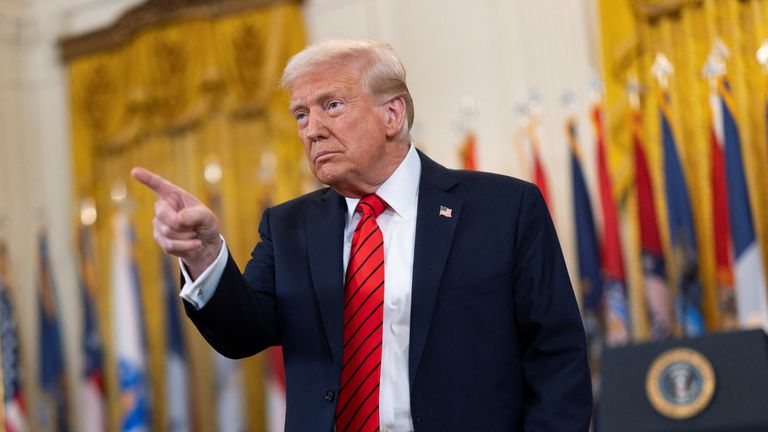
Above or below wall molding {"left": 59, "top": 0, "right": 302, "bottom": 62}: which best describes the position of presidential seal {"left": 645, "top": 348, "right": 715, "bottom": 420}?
below

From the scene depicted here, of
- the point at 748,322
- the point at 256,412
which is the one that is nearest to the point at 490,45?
the point at 748,322

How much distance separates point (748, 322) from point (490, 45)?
3281 mm

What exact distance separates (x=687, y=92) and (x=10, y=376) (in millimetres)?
6277

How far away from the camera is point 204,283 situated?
229 centimetres

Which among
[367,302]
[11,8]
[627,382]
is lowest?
[627,382]

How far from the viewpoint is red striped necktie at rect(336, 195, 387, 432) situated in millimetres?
2410

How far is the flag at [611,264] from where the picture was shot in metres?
7.34

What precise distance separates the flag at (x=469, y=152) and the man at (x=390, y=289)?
5.50 meters

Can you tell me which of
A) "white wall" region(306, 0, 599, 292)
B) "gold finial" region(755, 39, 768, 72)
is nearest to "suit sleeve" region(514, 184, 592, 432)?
"gold finial" region(755, 39, 768, 72)

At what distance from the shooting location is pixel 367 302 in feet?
8.11

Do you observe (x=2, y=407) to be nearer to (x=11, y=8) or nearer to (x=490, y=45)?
(x=11, y=8)

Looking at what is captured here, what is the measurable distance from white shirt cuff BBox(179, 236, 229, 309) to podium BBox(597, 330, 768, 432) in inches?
122

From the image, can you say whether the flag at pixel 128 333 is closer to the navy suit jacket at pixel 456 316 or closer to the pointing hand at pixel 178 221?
the navy suit jacket at pixel 456 316

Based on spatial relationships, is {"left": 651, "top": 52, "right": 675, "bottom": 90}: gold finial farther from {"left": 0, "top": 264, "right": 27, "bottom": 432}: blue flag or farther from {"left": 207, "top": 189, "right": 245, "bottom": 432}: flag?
{"left": 0, "top": 264, "right": 27, "bottom": 432}: blue flag
